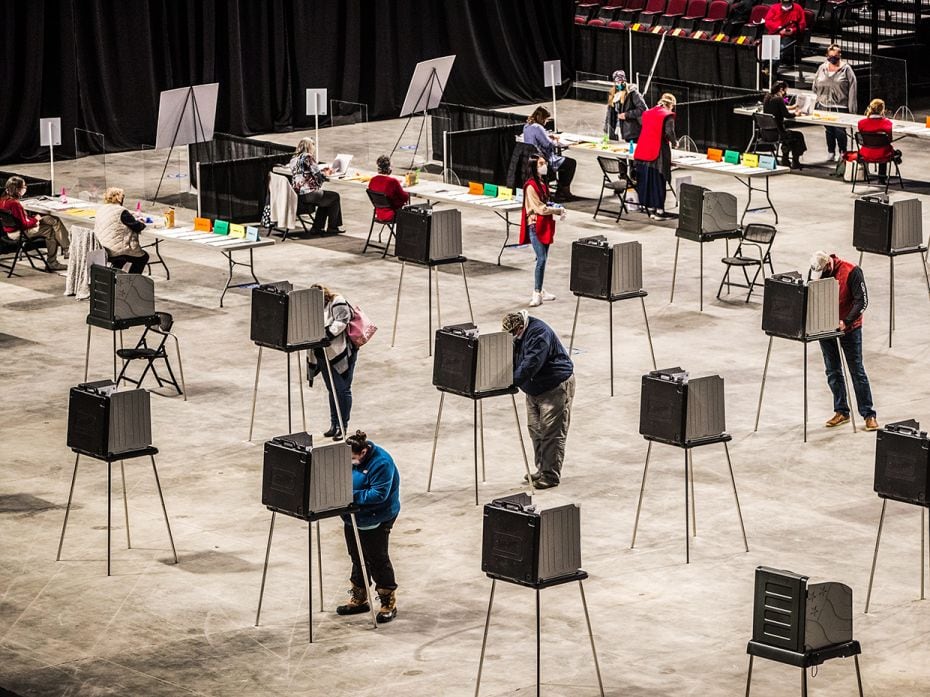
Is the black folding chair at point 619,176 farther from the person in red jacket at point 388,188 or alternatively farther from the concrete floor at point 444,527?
the concrete floor at point 444,527

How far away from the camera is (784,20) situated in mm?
29375

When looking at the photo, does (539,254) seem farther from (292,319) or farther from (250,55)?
(250,55)

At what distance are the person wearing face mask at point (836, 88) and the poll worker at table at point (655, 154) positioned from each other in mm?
3917

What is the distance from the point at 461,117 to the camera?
24328mm

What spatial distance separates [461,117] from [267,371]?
9.23m

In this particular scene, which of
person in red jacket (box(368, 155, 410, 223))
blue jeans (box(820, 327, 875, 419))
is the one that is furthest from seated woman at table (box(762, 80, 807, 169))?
blue jeans (box(820, 327, 875, 419))

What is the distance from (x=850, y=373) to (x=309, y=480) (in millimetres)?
5427

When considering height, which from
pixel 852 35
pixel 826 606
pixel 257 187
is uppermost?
pixel 852 35

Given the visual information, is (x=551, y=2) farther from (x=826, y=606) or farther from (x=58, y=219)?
(x=826, y=606)

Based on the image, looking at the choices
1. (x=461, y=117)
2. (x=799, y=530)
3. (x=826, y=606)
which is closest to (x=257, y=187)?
(x=461, y=117)

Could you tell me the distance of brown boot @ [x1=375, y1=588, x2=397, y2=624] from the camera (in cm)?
1074

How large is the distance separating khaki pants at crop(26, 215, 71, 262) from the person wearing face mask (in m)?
10.6

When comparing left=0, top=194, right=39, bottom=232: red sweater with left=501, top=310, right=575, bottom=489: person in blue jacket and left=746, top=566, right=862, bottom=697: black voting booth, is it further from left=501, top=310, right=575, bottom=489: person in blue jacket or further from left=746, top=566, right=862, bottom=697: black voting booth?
left=746, top=566, right=862, bottom=697: black voting booth

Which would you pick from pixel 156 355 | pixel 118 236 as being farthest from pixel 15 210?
pixel 156 355
